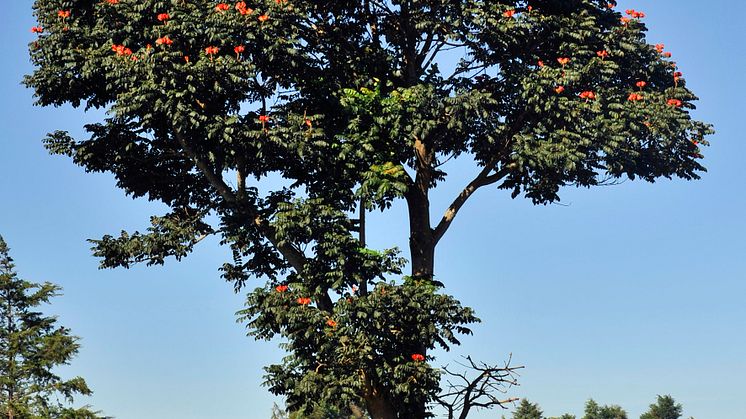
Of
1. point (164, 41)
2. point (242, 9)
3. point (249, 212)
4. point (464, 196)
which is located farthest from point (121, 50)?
point (464, 196)

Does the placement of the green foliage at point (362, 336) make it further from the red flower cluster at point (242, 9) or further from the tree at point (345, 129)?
the red flower cluster at point (242, 9)

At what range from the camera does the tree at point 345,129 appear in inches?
837

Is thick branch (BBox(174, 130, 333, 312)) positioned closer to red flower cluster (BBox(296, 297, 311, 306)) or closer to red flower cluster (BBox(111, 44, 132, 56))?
red flower cluster (BBox(296, 297, 311, 306))

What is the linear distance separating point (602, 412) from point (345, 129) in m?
82.3

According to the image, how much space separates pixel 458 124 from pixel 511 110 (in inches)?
91.5

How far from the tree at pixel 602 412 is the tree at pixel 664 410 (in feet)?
8.38

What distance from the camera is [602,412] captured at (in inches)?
3893

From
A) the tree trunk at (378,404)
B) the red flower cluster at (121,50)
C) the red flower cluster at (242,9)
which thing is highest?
the red flower cluster at (242,9)

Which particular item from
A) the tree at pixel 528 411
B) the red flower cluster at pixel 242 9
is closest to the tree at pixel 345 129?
the red flower cluster at pixel 242 9

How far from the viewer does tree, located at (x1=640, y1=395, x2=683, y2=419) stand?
3784 inches

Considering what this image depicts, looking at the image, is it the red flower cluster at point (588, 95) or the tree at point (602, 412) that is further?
the tree at point (602, 412)

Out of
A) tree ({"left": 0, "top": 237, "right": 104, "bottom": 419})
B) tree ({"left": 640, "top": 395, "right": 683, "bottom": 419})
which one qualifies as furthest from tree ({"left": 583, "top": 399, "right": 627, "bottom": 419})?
tree ({"left": 0, "top": 237, "right": 104, "bottom": 419})

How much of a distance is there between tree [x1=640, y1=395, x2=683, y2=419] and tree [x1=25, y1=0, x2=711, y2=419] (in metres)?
76.3

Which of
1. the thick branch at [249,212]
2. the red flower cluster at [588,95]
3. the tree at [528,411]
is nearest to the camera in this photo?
the thick branch at [249,212]
